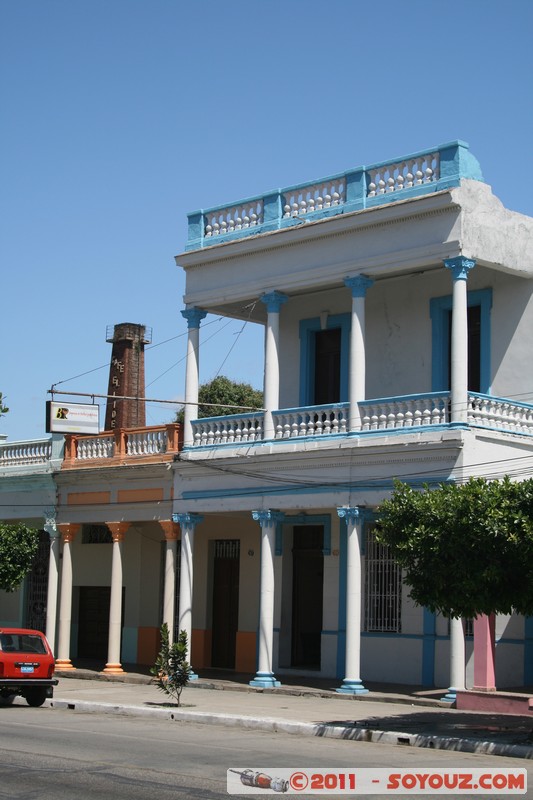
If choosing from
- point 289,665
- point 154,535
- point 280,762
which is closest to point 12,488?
point 154,535

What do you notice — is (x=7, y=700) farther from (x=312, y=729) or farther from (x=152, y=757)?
(x=152, y=757)

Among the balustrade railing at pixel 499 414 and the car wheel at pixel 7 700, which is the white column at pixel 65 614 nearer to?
the car wheel at pixel 7 700

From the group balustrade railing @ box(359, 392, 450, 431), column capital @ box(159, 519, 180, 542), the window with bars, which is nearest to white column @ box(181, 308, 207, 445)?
column capital @ box(159, 519, 180, 542)

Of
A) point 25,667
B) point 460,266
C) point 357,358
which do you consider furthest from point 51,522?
point 460,266

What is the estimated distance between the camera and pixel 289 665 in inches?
1035

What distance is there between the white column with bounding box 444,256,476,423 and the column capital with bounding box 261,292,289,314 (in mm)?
4220

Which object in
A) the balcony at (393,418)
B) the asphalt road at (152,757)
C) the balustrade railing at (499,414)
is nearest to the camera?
the asphalt road at (152,757)

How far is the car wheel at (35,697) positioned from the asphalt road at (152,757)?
200cm

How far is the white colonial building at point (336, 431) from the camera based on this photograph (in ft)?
70.4

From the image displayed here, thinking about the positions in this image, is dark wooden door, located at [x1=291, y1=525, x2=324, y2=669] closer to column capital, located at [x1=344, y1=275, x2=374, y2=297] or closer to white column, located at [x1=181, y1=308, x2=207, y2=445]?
white column, located at [x1=181, y1=308, x2=207, y2=445]

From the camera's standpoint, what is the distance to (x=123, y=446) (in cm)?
2750

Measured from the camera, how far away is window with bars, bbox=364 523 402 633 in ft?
78.0

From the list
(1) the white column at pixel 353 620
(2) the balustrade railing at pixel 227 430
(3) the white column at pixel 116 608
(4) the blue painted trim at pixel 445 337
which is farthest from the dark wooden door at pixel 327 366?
(3) the white column at pixel 116 608

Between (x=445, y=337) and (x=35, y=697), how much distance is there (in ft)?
33.2
